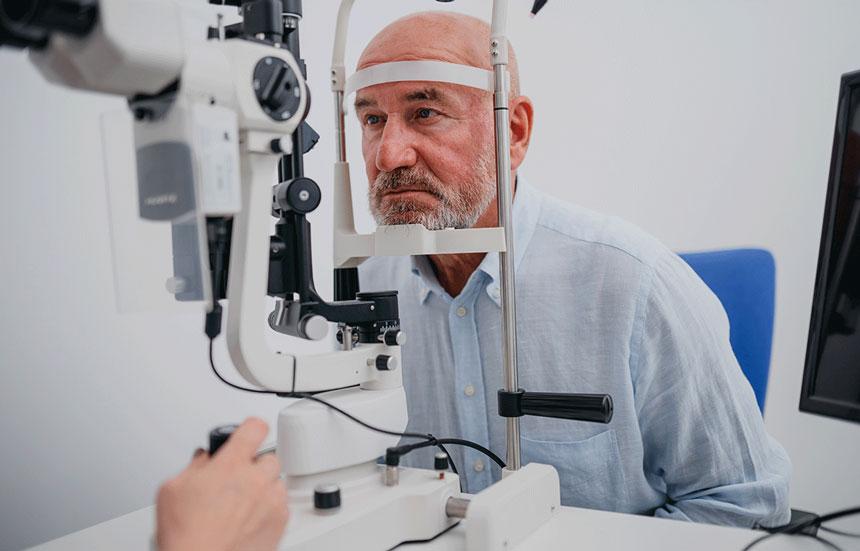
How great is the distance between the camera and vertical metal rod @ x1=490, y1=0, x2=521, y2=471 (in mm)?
→ 900

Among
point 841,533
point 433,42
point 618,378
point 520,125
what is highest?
point 433,42

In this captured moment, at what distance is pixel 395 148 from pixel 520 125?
32 cm

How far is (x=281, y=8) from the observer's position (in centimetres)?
78

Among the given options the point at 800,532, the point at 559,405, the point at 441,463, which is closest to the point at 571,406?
the point at 559,405

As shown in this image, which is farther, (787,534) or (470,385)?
(470,385)

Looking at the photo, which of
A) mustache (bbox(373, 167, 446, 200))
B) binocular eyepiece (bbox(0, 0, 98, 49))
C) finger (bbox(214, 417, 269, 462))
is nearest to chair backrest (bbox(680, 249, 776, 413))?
mustache (bbox(373, 167, 446, 200))

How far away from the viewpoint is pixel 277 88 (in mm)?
689

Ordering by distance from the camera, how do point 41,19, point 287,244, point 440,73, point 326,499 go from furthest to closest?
point 440,73
point 287,244
point 326,499
point 41,19

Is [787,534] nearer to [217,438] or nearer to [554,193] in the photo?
[217,438]

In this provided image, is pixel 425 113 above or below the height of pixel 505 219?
above

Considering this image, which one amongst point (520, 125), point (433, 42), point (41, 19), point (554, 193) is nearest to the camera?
point (41, 19)

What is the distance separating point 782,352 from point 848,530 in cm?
127

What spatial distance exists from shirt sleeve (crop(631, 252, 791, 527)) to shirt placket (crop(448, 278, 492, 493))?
28 cm

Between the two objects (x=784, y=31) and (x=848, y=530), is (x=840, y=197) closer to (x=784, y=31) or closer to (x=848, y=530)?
(x=848, y=530)
